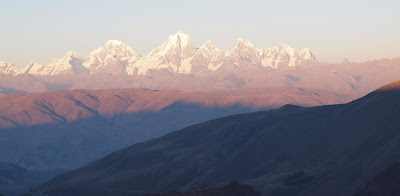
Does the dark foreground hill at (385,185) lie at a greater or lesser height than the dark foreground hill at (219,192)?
lesser

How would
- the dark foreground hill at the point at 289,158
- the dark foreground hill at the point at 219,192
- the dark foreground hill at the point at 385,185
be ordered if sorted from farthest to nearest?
the dark foreground hill at the point at 289,158
the dark foreground hill at the point at 219,192
the dark foreground hill at the point at 385,185

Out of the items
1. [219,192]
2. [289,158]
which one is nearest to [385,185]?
[219,192]

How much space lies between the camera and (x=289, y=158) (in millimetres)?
154125

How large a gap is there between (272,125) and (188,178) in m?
33.1

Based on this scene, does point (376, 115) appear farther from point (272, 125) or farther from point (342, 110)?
point (272, 125)

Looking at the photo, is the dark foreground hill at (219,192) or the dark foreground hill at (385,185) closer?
the dark foreground hill at (385,185)

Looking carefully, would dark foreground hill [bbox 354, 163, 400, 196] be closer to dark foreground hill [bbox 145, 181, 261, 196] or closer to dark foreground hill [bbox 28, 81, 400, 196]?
dark foreground hill [bbox 28, 81, 400, 196]

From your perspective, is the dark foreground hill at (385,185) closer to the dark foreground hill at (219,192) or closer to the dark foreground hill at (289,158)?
the dark foreground hill at (289,158)

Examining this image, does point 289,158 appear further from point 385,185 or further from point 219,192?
point 385,185

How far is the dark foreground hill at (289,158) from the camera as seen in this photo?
118 metres

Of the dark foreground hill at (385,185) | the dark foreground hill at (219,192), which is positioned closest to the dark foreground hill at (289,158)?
the dark foreground hill at (385,185)

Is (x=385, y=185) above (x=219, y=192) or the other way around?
the other way around

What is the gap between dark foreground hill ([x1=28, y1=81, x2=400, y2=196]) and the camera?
386 ft

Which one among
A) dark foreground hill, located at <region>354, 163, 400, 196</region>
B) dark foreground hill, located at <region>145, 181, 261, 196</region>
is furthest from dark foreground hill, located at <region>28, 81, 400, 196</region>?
dark foreground hill, located at <region>145, 181, 261, 196</region>
